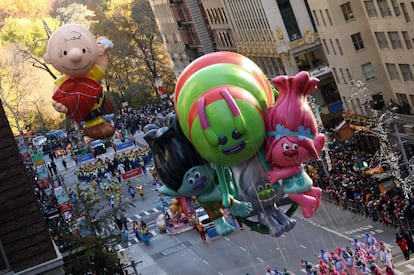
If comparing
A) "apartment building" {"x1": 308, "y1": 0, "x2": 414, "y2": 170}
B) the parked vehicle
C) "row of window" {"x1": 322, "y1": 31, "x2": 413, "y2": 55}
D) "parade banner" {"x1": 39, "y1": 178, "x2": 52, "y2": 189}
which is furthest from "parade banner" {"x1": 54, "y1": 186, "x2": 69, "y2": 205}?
the parked vehicle

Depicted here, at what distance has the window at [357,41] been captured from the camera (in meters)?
86.0

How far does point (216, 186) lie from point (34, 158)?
2406 inches

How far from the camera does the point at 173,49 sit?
158000mm

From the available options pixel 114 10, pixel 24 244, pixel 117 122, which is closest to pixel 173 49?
pixel 114 10

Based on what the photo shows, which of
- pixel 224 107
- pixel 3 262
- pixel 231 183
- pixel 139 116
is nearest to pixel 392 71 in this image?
pixel 3 262

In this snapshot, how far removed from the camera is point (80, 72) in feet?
120

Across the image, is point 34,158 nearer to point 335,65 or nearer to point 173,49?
point 335,65

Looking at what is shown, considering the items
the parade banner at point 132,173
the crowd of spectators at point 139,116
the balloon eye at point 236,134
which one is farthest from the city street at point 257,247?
the crowd of spectators at point 139,116

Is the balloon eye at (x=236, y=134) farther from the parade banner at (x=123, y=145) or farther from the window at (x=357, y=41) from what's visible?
the parade banner at (x=123, y=145)

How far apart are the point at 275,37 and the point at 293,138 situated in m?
72.4

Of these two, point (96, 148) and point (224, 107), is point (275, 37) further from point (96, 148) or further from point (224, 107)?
point (224, 107)

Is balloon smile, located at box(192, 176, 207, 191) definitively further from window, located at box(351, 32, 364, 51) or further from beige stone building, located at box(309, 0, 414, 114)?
window, located at box(351, 32, 364, 51)

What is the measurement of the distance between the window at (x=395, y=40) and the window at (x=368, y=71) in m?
4.88

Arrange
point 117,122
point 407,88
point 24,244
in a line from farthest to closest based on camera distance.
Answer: point 117,122 < point 407,88 < point 24,244
